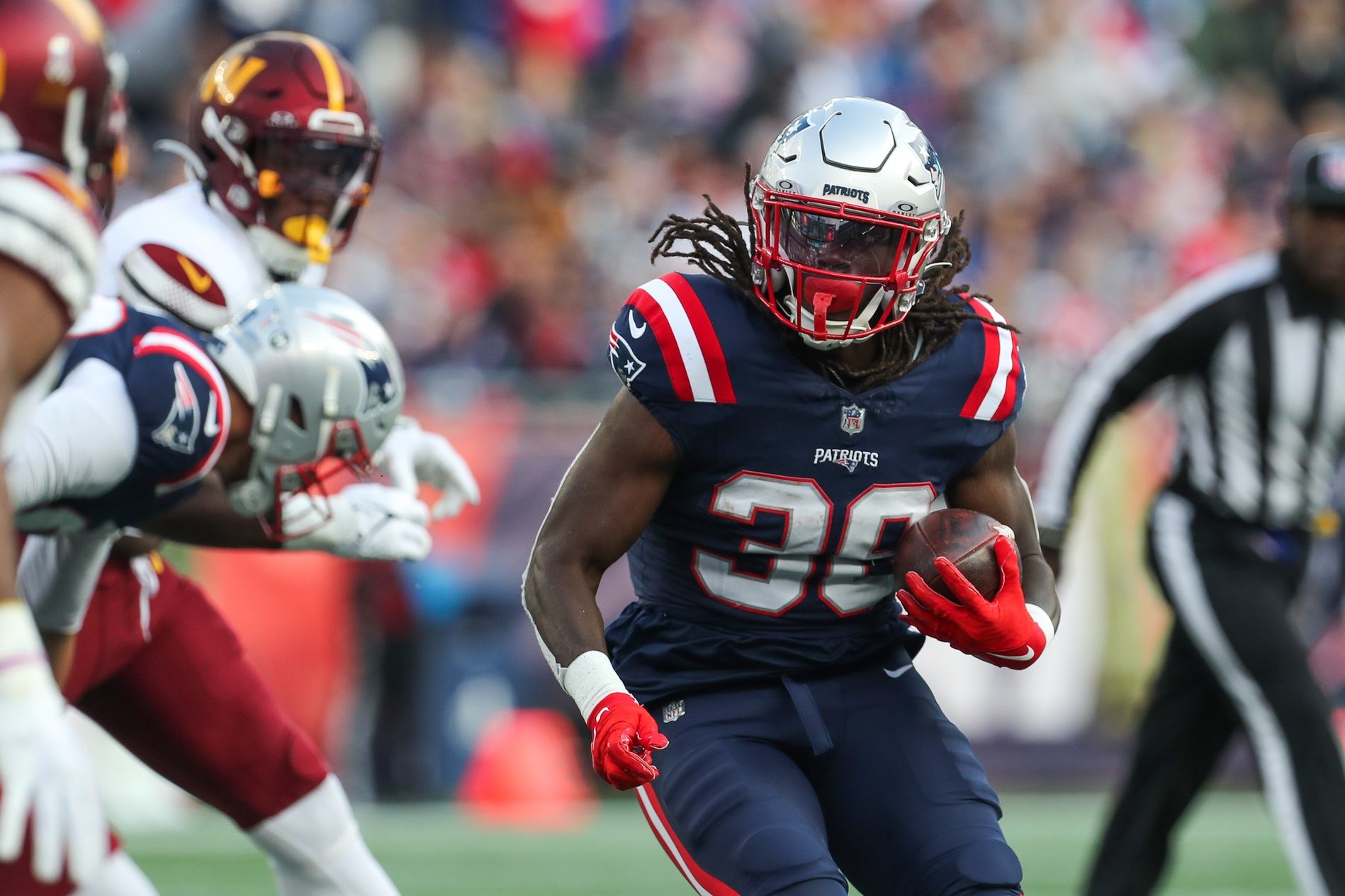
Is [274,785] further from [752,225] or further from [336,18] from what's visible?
[336,18]

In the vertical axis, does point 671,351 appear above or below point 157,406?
above

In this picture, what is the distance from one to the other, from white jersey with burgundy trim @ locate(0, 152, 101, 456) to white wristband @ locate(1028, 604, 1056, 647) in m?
1.63

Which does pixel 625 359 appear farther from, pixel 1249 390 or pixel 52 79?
pixel 1249 390

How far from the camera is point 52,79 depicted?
2.35m

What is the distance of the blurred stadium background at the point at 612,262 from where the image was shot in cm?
717

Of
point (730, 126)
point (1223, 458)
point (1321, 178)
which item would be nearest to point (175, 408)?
point (1223, 458)

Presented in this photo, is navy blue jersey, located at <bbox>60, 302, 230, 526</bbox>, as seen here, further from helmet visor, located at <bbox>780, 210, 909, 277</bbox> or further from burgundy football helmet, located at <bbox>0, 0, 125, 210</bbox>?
helmet visor, located at <bbox>780, 210, 909, 277</bbox>

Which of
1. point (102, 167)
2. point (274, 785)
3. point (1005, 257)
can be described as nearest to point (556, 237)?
point (1005, 257)

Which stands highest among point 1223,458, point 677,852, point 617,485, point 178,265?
point 178,265

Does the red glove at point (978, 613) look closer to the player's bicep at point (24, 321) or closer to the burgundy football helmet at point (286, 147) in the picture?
the player's bicep at point (24, 321)

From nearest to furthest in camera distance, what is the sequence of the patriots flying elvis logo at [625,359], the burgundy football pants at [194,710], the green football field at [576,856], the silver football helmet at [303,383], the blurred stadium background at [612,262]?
the patriots flying elvis logo at [625,359]
the silver football helmet at [303,383]
the burgundy football pants at [194,710]
the green football field at [576,856]
the blurred stadium background at [612,262]

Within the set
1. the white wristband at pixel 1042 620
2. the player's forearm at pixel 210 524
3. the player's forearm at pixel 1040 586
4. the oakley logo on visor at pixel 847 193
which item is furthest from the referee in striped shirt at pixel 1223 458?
the player's forearm at pixel 210 524

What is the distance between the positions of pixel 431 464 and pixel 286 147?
0.74 meters

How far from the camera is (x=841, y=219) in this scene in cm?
302
